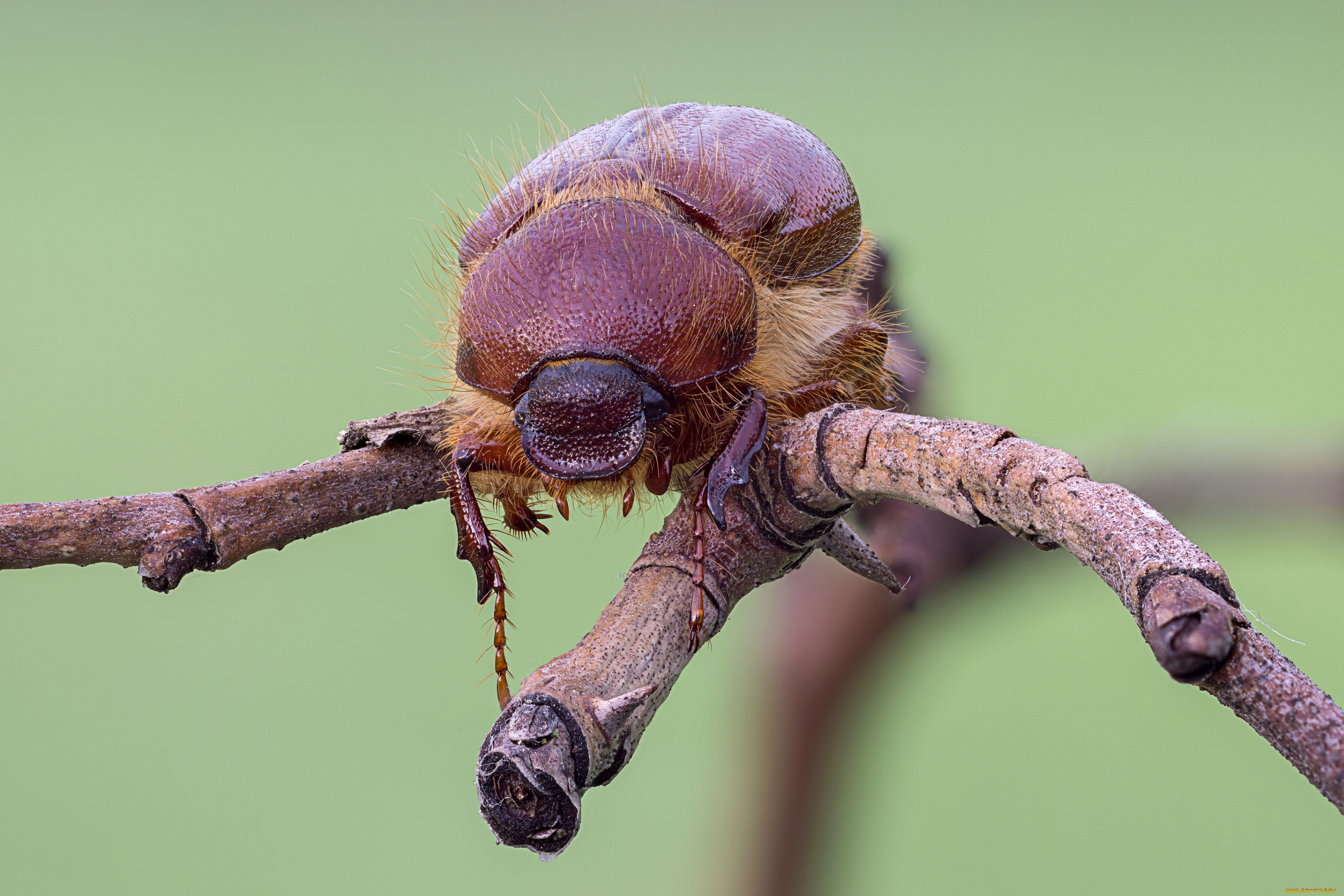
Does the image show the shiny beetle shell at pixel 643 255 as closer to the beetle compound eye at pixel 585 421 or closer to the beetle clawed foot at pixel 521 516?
the beetle compound eye at pixel 585 421

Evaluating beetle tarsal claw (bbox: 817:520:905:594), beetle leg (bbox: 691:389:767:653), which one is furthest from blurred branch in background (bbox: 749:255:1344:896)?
beetle leg (bbox: 691:389:767:653)

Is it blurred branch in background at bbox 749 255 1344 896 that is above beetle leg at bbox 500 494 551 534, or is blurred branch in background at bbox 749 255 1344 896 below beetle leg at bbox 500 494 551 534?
below

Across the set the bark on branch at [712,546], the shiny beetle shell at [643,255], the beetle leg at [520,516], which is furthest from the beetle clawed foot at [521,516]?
the shiny beetle shell at [643,255]

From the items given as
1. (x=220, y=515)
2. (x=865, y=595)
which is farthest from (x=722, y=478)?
(x=865, y=595)

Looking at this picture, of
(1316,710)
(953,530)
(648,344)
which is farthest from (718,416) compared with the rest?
(953,530)

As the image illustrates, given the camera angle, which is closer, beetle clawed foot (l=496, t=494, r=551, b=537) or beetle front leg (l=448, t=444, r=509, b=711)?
beetle front leg (l=448, t=444, r=509, b=711)

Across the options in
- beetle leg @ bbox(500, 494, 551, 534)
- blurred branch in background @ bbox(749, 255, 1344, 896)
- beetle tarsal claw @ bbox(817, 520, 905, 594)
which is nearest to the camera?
beetle tarsal claw @ bbox(817, 520, 905, 594)

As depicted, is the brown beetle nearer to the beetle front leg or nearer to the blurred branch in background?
the beetle front leg
